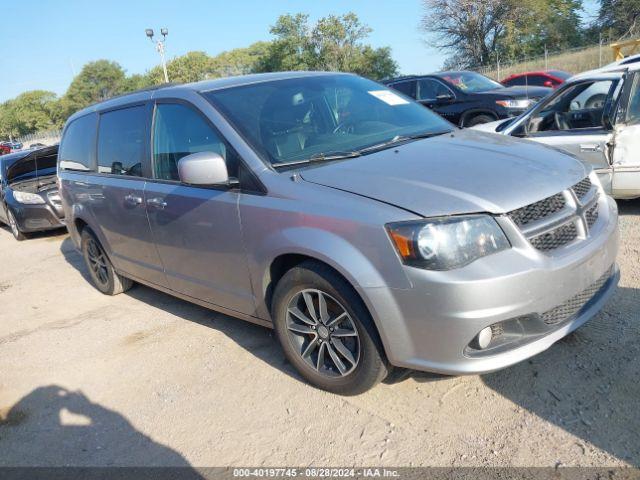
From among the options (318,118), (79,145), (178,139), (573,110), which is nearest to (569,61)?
(573,110)

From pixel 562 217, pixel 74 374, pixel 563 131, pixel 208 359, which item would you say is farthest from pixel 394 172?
pixel 563 131

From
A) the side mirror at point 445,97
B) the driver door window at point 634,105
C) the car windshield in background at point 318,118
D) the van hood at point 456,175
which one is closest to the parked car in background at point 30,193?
the car windshield in background at point 318,118

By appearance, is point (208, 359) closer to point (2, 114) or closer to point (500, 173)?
point (500, 173)

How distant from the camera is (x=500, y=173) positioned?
2812mm

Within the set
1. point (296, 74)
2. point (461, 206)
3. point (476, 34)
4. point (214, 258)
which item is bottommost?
point (214, 258)

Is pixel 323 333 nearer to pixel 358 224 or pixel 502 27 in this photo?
pixel 358 224

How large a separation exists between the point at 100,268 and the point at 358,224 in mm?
3797

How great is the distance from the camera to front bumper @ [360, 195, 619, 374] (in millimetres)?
2451

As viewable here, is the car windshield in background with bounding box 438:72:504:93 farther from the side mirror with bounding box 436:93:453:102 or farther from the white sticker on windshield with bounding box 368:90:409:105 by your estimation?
the white sticker on windshield with bounding box 368:90:409:105

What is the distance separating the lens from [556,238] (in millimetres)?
2705

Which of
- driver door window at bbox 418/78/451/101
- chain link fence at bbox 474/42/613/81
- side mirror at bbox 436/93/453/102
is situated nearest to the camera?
side mirror at bbox 436/93/453/102

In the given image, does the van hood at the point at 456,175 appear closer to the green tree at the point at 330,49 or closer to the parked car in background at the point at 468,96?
the parked car in background at the point at 468,96

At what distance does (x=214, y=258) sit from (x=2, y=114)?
383ft

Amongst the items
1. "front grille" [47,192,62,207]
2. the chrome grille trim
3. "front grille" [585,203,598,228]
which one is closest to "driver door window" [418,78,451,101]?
"front grille" [47,192,62,207]
